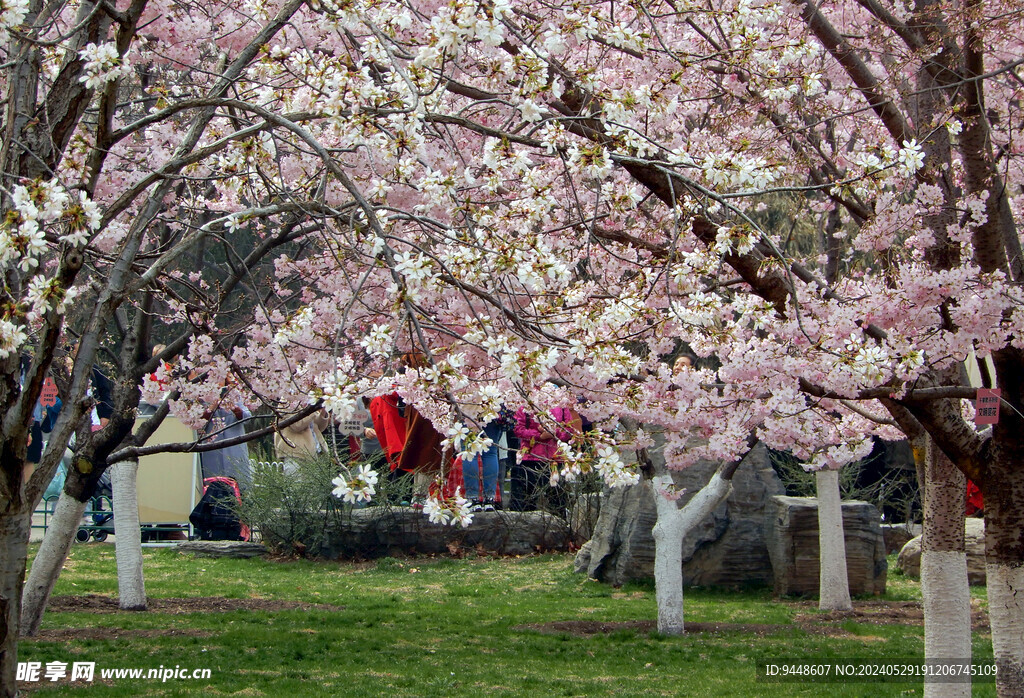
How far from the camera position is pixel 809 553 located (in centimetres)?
1029

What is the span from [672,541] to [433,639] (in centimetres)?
218

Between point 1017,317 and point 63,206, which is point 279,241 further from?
point 1017,317

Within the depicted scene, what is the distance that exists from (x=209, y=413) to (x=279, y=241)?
1.44 metres

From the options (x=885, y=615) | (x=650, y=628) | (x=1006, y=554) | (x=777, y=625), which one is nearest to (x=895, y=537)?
(x=885, y=615)

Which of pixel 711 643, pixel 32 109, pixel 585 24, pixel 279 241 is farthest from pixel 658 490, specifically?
pixel 32 109

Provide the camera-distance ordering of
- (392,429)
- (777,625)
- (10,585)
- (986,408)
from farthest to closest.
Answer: (392,429), (777,625), (986,408), (10,585)

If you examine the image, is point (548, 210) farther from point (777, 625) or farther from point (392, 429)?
point (392, 429)

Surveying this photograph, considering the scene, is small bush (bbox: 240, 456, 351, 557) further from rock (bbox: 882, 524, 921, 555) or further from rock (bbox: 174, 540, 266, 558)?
rock (bbox: 882, 524, 921, 555)

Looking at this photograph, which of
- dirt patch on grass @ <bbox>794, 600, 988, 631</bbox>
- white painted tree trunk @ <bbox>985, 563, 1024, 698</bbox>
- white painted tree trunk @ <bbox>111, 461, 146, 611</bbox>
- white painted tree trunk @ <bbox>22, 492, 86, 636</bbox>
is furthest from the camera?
dirt patch on grass @ <bbox>794, 600, 988, 631</bbox>

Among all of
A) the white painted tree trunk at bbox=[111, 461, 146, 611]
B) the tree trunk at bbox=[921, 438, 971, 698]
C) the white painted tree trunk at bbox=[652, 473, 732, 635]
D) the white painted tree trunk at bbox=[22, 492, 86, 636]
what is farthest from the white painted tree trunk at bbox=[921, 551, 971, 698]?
the white painted tree trunk at bbox=[111, 461, 146, 611]

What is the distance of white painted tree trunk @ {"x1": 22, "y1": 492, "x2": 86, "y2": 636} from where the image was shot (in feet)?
21.8

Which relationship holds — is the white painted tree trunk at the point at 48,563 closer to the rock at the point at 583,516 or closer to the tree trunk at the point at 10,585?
the tree trunk at the point at 10,585

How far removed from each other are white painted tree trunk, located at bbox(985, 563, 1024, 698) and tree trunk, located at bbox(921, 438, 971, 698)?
0.26 meters

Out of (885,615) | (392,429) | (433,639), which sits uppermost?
(392,429)
